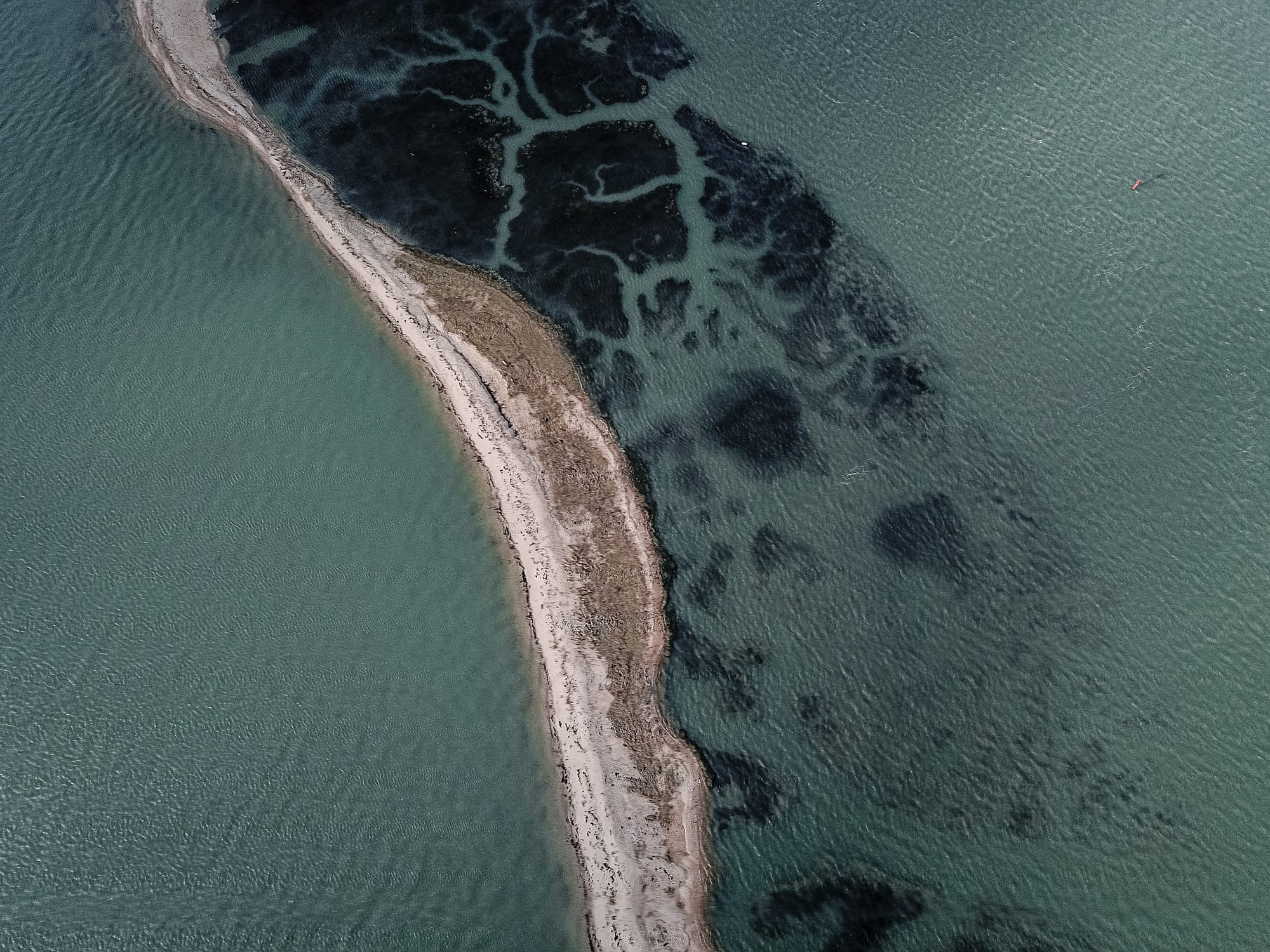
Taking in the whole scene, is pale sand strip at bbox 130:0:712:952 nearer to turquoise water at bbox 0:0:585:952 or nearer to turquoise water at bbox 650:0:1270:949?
turquoise water at bbox 0:0:585:952

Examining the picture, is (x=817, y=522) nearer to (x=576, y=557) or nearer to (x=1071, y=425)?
(x=576, y=557)

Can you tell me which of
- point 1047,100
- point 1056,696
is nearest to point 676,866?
point 1056,696

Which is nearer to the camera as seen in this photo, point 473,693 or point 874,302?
point 473,693

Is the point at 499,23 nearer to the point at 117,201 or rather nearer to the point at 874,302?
the point at 117,201

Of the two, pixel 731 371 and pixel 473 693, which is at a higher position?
pixel 731 371

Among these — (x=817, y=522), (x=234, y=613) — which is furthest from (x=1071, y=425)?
(x=234, y=613)

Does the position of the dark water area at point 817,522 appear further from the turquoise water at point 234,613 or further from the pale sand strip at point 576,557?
the turquoise water at point 234,613
